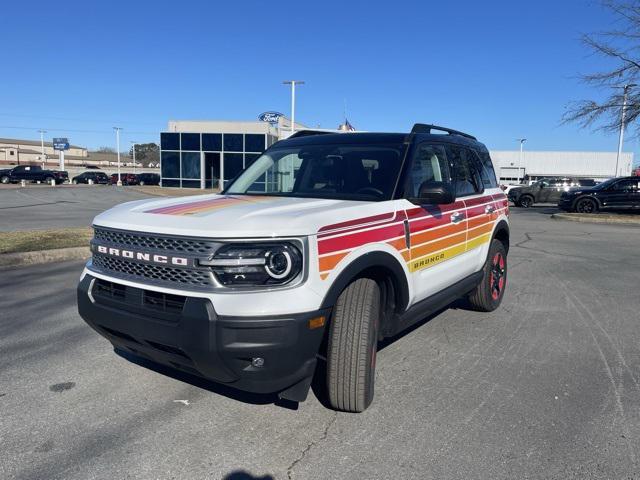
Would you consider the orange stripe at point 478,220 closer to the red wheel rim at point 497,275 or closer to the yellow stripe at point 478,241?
the yellow stripe at point 478,241

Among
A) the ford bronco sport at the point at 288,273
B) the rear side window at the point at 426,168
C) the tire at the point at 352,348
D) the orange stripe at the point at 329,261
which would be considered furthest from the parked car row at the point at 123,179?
the orange stripe at the point at 329,261

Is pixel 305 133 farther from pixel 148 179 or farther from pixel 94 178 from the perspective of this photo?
pixel 94 178

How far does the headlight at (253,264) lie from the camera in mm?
2820

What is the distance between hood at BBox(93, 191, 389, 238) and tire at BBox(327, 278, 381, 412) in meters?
0.52

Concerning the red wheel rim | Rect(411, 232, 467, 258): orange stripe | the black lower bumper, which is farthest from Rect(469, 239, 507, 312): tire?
the black lower bumper

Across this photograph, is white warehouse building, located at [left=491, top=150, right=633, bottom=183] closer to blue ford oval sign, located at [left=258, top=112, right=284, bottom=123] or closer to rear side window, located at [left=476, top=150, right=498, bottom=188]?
blue ford oval sign, located at [left=258, top=112, right=284, bottom=123]

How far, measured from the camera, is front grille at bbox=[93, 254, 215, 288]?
2.88 metres

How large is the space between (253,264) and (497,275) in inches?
165

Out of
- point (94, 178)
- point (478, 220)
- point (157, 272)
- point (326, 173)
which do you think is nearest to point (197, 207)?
point (157, 272)

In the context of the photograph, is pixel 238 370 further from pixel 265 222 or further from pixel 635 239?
pixel 635 239

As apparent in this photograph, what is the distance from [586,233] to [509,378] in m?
13.2

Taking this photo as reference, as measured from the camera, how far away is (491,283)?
5906 mm

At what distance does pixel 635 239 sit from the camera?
1402 centimetres

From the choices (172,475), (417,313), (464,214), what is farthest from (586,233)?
(172,475)
